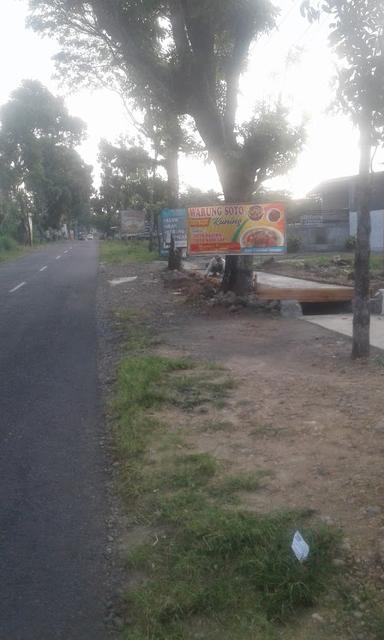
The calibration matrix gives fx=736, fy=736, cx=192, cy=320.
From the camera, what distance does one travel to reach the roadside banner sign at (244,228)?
16.7 metres

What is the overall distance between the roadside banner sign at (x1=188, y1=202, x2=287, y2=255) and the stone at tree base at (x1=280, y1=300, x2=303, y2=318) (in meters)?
2.58

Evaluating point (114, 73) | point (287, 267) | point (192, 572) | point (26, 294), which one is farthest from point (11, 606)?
point (287, 267)

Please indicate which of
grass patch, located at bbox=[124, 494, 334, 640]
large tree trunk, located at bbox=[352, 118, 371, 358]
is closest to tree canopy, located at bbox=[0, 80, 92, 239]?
large tree trunk, located at bbox=[352, 118, 371, 358]

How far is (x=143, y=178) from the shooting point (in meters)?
39.5

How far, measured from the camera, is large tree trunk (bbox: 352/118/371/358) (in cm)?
902

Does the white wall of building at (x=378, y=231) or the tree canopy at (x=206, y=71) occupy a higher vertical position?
the tree canopy at (x=206, y=71)

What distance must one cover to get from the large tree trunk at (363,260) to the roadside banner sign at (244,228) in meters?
7.47

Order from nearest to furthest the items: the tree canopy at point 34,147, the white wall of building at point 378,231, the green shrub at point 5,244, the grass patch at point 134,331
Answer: the grass patch at point 134,331
the white wall of building at point 378,231
the green shrub at point 5,244
the tree canopy at point 34,147

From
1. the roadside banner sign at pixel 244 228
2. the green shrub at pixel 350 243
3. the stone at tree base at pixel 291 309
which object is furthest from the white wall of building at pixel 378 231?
the stone at tree base at pixel 291 309

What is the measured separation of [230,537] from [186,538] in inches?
11.6

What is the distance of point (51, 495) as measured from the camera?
17.5 ft

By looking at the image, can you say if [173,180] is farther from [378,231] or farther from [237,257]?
[378,231]

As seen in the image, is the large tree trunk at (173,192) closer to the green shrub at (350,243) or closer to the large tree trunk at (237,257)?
the large tree trunk at (237,257)

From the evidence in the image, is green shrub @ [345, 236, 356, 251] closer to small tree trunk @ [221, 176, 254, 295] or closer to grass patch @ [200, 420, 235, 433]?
Answer: small tree trunk @ [221, 176, 254, 295]
